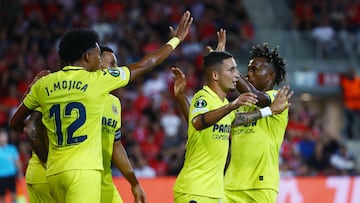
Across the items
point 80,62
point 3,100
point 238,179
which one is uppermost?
point 3,100

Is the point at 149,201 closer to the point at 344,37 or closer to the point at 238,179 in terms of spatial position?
the point at 238,179

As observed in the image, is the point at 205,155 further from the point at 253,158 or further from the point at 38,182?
the point at 38,182

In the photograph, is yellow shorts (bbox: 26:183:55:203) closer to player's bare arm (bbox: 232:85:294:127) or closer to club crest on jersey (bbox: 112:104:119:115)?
club crest on jersey (bbox: 112:104:119:115)

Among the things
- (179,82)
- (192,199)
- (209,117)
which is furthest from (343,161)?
(209,117)

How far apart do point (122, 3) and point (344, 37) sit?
5.52 metres

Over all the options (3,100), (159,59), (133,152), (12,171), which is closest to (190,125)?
(159,59)

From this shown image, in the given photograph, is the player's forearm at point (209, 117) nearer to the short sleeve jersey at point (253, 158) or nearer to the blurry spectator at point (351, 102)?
the short sleeve jersey at point (253, 158)

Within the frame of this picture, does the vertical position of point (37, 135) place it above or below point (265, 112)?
below

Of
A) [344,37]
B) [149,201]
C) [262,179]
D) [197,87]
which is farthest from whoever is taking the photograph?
[344,37]

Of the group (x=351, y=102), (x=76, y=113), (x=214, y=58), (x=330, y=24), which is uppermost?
(x=330, y=24)

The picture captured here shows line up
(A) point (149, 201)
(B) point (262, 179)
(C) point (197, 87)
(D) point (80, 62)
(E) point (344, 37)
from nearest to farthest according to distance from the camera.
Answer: (D) point (80, 62) < (B) point (262, 179) < (A) point (149, 201) < (C) point (197, 87) < (E) point (344, 37)

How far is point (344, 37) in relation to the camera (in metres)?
23.9

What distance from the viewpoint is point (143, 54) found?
878 inches

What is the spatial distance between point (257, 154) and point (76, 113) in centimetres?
249
